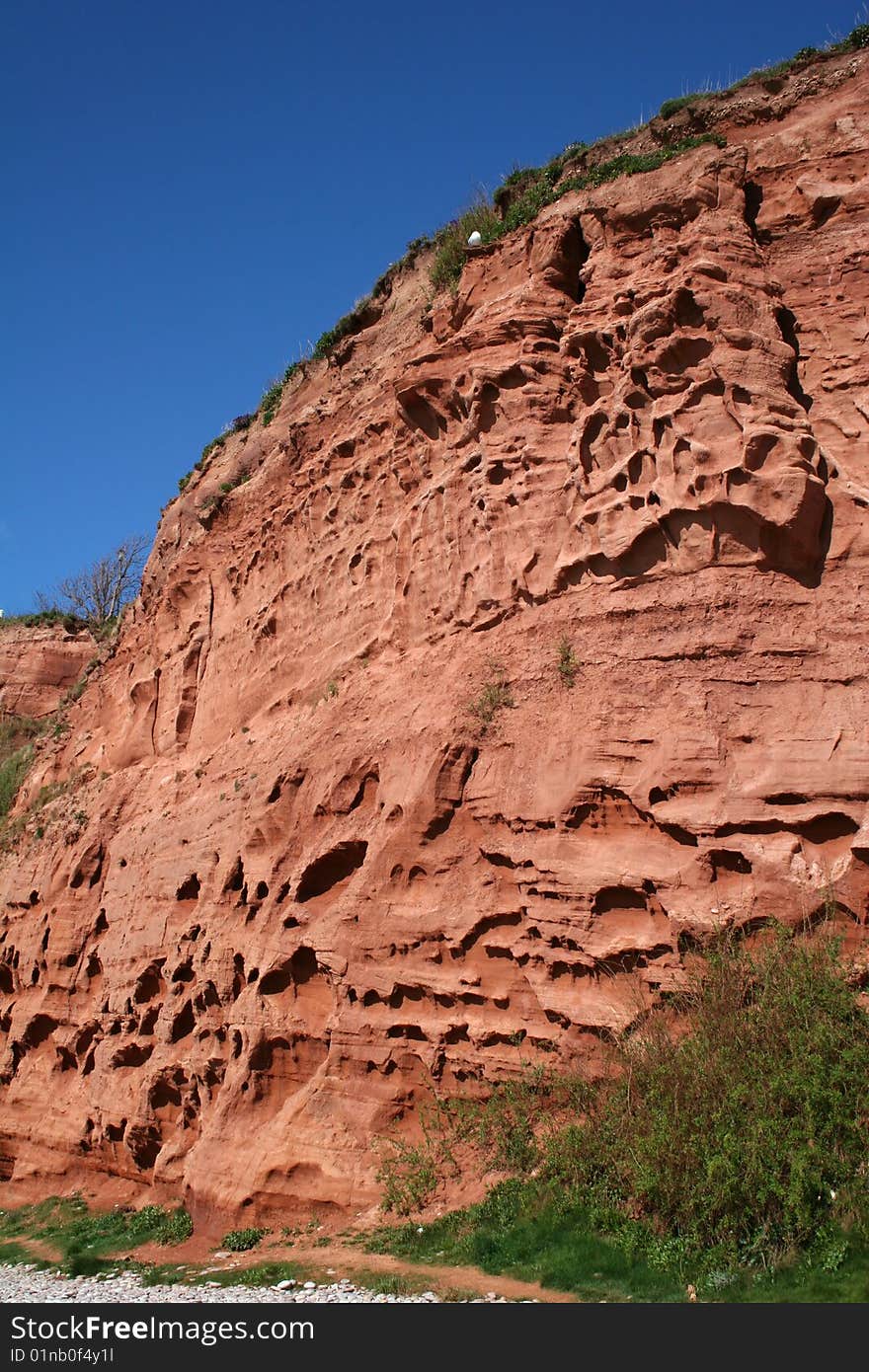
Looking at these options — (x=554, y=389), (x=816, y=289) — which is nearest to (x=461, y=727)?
(x=554, y=389)

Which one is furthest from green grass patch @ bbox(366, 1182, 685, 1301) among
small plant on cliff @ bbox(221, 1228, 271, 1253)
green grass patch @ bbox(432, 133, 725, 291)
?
green grass patch @ bbox(432, 133, 725, 291)

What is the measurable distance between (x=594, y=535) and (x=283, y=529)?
23.9 feet

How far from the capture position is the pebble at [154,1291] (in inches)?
290

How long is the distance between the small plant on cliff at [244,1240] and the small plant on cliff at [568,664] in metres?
5.95

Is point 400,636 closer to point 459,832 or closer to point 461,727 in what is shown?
point 461,727

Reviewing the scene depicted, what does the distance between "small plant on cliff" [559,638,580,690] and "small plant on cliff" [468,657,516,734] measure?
64 cm

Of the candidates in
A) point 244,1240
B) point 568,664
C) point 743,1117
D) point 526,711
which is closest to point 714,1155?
point 743,1117

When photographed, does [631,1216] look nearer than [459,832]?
Yes

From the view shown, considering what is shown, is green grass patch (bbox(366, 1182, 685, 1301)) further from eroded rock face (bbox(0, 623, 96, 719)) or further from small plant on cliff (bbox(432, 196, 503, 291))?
eroded rock face (bbox(0, 623, 96, 719))

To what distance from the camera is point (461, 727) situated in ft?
35.7

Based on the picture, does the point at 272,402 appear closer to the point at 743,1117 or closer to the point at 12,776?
the point at 12,776

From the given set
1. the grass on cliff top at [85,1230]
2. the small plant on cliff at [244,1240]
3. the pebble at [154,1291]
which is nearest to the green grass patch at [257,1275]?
the pebble at [154,1291]

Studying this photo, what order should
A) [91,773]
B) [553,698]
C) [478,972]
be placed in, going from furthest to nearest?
[91,773] → [553,698] → [478,972]

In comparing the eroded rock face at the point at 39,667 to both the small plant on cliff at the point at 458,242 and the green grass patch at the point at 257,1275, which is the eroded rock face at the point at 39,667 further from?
the green grass patch at the point at 257,1275
